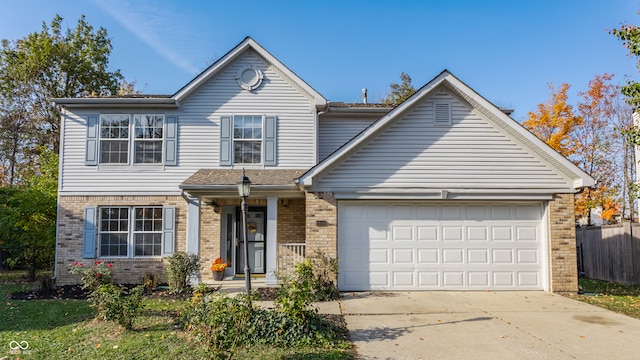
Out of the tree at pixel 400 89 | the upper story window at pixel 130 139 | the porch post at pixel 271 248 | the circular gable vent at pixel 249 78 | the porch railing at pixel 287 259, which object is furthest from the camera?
the tree at pixel 400 89

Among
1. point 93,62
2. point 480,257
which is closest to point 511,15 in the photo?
point 480,257

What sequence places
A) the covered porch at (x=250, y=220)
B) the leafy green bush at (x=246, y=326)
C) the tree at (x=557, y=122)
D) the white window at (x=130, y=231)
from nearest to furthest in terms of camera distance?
the leafy green bush at (x=246, y=326)
the covered porch at (x=250, y=220)
the white window at (x=130, y=231)
the tree at (x=557, y=122)

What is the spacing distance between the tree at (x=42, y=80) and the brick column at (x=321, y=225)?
20317mm

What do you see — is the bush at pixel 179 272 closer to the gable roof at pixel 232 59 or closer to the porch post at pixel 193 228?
the porch post at pixel 193 228

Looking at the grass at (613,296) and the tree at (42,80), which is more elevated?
the tree at (42,80)

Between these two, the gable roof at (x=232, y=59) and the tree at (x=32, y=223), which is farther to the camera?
the tree at (x=32, y=223)

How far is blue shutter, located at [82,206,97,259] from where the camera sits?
41.3 feet

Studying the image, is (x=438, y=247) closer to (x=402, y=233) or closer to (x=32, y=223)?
(x=402, y=233)

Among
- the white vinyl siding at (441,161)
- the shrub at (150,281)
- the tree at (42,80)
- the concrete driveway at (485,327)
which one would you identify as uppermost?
the tree at (42,80)

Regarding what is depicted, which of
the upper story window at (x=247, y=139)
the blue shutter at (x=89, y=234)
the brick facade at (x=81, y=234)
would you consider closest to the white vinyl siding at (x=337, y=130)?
the upper story window at (x=247, y=139)

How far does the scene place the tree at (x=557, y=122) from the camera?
64.9ft

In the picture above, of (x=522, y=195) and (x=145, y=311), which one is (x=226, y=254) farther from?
(x=522, y=195)

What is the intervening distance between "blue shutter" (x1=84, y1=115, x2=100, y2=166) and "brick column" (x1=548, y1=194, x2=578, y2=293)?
1327 centimetres

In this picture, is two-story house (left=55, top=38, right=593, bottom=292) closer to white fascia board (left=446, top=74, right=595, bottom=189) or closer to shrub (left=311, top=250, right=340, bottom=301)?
white fascia board (left=446, top=74, right=595, bottom=189)
